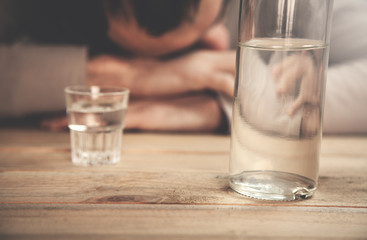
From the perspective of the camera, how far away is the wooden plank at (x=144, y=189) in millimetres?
521

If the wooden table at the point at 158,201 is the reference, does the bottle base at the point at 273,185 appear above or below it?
above

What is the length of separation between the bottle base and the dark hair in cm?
50

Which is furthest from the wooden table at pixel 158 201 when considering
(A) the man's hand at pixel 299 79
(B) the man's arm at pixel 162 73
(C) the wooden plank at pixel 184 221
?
(B) the man's arm at pixel 162 73

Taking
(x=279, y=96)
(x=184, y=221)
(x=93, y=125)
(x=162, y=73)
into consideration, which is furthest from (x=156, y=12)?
(x=184, y=221)

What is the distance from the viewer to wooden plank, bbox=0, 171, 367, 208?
20.5 inches

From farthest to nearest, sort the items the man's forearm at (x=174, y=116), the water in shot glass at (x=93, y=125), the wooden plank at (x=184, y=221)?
the man's forearm at (x=174, y=116) < the water in shot glass at (x=93, y=125) < the wooden plank at (x=184, y=221)

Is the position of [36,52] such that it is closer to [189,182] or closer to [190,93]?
[190,93]

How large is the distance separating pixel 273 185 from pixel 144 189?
17 centimetres

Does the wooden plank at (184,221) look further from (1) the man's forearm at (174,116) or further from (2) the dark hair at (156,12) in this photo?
(2) the dark hair at (156,12)

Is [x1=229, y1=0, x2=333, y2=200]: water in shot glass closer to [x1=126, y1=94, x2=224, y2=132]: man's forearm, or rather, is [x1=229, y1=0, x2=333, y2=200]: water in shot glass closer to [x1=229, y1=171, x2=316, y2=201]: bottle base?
[x1=229, y1=171, x2=316, y2=201]: bottle base

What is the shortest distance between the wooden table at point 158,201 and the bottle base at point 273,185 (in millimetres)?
13

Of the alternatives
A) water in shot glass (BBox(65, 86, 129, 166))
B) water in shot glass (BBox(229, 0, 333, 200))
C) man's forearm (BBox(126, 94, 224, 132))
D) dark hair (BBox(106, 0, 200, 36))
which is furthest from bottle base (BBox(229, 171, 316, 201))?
dark hair (BBox(106, 0, 200, 36))

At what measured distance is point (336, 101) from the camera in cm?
96

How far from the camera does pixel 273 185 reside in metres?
0.54
